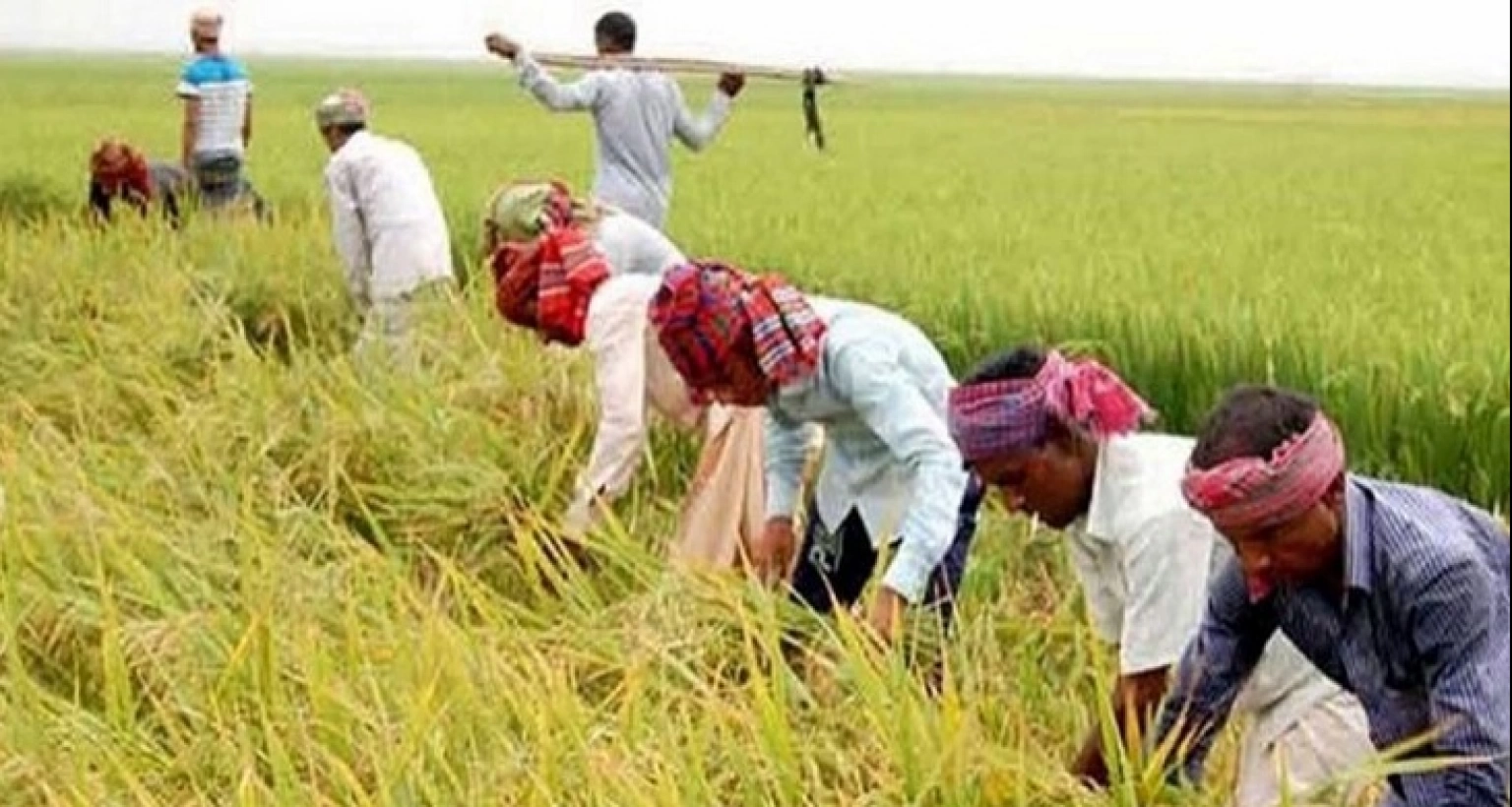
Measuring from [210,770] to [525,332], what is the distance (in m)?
2.11

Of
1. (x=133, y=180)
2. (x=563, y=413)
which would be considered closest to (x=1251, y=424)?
(x=563, y=413)

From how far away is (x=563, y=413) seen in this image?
4.48 metres

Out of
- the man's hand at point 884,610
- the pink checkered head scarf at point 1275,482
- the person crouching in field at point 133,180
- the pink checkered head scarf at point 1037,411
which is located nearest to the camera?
the pink checkered head scarf at point 1275,482

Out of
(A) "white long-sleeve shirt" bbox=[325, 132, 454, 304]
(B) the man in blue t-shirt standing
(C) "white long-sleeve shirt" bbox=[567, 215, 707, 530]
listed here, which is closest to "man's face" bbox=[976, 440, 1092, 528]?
(C) "white long-sleeve shirt" bbox=[567, 215, 707, 530]

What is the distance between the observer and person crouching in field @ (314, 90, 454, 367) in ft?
16.3

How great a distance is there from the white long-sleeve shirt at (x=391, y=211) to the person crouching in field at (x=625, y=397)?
117 centimetres

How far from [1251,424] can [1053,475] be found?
482mm

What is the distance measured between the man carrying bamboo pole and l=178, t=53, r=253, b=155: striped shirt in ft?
2.70

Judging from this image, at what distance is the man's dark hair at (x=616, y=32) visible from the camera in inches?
183

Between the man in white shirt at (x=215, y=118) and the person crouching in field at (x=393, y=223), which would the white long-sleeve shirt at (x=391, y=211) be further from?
the man in white shirt at (x=215, y=118)

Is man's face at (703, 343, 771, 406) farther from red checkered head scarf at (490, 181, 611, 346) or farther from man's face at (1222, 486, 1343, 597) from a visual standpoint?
man's face at (1222, 486, 1343, 597)

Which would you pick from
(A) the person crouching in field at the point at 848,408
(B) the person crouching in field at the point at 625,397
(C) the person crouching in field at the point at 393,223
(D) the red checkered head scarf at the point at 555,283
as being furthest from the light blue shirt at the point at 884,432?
(C) the person crouching in field at the point at 393,223

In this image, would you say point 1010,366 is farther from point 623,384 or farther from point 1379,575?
point 623,384

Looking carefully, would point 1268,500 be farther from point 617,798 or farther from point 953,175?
point 953,175
